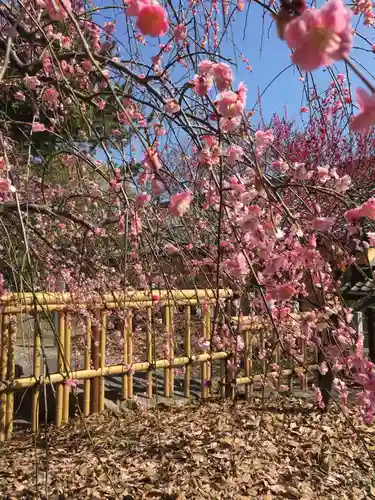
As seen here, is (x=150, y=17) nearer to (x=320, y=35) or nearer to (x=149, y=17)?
(x=149, y=17)

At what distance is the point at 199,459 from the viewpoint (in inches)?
116

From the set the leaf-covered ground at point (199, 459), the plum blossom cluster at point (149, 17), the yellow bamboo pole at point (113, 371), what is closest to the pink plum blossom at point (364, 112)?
the plum blossom cluster at point (149, 17)

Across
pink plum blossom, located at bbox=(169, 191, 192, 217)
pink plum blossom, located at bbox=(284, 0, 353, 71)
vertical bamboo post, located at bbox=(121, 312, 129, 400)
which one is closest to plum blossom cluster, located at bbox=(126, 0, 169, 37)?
pink plum blossom, located at bbox=(284, 0, 353, 71)

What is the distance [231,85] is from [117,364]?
312cm

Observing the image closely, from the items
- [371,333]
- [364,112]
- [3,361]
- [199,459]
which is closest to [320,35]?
[364,112]

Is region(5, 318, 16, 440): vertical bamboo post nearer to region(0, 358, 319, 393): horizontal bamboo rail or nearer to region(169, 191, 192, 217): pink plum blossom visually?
region(0, 358, 319, 393): horizontal bamboo rail

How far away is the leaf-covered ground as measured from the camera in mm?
2605

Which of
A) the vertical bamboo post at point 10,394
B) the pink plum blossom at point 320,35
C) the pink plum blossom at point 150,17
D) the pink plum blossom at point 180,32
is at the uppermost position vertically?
the pink plum blossom at point 180,32

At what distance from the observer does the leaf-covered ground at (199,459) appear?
261 cm

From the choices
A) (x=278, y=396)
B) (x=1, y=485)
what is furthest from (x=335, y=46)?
(x=278, y=396)

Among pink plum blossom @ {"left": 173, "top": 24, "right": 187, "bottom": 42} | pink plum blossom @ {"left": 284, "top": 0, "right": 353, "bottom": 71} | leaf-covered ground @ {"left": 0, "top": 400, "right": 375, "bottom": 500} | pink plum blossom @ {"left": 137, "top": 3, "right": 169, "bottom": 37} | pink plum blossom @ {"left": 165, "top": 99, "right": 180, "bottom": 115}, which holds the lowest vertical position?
leaf-covered ground @ {"left": 0, "top": 400, "right": 375, "bottom": 500}

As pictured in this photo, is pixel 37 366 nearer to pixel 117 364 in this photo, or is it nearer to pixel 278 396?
pixel 117 364

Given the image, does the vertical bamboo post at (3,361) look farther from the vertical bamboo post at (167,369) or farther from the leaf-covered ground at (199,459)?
the vertical bamboo post at (167,369)

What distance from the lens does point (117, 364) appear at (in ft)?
13.1
